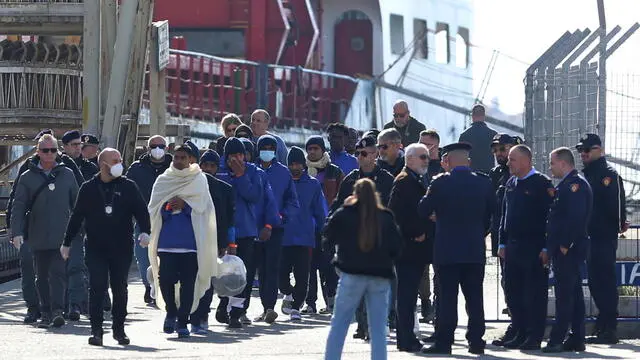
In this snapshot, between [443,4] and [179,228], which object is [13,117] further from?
[443,4]

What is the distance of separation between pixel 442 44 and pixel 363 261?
3577 centimetres

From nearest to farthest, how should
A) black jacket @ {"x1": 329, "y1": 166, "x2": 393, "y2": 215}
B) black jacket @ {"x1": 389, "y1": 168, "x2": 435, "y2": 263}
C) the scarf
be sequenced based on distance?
1. black jacket @ {"x1": 389, "y1": 168, "x2": 435, "y2": 263}
2. black jacket @ {"x1": 329, "y1": 166, "x2": 393, "y2": 215}
3. the scarf

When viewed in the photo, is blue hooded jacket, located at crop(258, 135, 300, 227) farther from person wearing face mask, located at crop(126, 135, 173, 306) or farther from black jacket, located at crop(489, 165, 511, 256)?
black jacket, located at crop(489, 165, 511, 256)

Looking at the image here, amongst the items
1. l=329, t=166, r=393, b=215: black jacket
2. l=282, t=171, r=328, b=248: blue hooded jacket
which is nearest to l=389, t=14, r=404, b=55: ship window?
l=282, t=171, r=328, b=248: blue hooded jacket

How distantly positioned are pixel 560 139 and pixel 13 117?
10.0 meters

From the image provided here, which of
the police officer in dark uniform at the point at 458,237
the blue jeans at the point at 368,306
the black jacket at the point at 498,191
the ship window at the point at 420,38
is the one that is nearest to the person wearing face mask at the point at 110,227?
the police officer in dark uniform at the point at 458,237

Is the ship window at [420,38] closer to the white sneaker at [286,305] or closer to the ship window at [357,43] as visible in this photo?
the ship window at [357,43]

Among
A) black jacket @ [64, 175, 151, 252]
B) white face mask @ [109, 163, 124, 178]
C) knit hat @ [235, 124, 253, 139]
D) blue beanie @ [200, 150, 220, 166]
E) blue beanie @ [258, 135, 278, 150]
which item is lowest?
black jacket @ [64, 175, 151, 252]

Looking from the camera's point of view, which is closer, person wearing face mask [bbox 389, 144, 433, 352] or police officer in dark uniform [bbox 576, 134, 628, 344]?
person wearing face mask [bbox 389, 144, 433, 352]

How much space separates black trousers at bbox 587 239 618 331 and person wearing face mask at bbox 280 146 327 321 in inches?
123

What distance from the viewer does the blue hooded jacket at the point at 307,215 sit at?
17.1 metres

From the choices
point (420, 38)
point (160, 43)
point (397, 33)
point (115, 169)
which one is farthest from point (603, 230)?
point (420, 38)

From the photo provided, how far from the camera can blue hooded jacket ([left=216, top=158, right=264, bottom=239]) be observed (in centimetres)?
1625

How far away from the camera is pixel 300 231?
56.1ft
